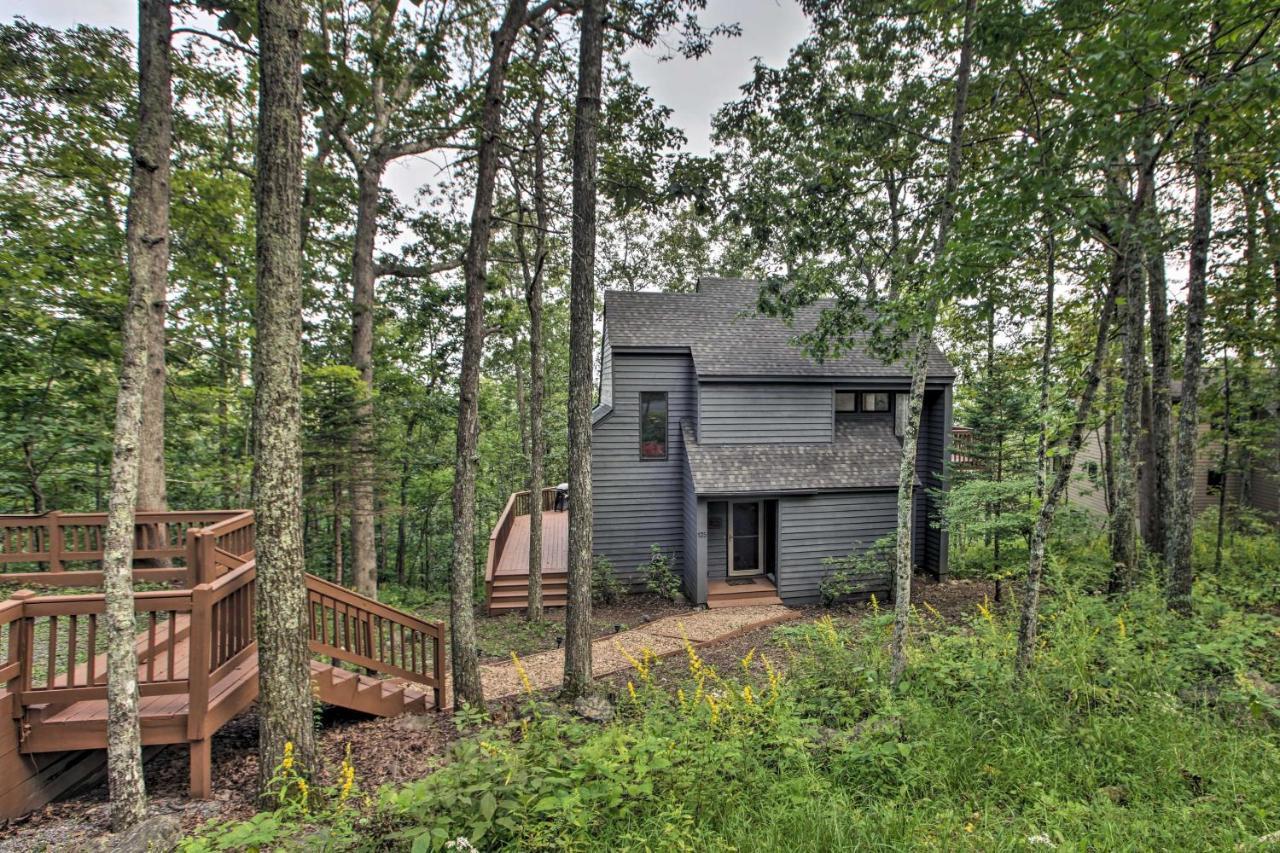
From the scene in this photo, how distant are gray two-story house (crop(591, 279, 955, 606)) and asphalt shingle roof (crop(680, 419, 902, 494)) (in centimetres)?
3

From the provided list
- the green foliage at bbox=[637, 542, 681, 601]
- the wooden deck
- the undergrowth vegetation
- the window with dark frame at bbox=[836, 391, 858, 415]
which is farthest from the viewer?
the window with dark frame at bbox=[836, 391, 858, 415]

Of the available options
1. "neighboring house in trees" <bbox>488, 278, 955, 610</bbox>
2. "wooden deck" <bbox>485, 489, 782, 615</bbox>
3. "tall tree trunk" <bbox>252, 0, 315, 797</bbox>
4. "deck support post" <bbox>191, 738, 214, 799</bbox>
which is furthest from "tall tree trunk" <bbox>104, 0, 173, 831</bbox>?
"neighboring house in trees" <bbox>488, 278, 955, 610</bbox>

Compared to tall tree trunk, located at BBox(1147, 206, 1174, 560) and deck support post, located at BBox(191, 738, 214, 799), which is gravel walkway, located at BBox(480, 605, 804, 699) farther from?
tall tree trunk, located at BBox(1147, 206, 1174, 560)

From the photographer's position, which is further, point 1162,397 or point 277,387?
point 1162,397

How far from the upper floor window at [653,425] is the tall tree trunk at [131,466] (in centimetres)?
861

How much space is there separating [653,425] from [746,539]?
3.52m

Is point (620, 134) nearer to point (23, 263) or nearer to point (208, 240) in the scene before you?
point (208, 240)

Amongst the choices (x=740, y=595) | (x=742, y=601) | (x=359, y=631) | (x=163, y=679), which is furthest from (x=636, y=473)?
(x=163, y=679)

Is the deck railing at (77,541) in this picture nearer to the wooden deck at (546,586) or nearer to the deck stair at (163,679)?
the deck stair at (163,679)

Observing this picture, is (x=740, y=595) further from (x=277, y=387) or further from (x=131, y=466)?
(x=131, y=466)

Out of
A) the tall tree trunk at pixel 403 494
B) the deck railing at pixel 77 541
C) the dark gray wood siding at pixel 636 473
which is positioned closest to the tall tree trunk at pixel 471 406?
the deck railing at pixel 77 541

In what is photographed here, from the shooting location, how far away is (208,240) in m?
8.70

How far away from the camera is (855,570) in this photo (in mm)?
10711

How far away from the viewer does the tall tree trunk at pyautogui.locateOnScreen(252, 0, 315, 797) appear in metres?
3.40
